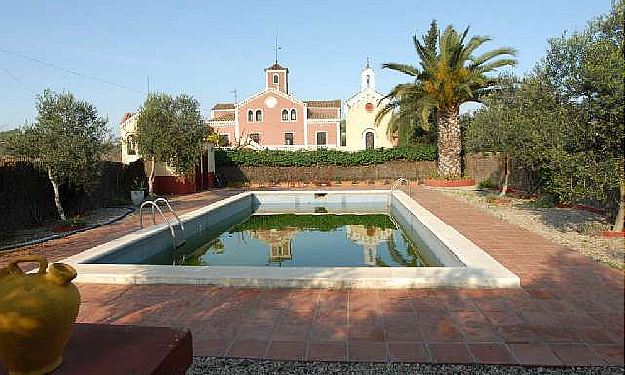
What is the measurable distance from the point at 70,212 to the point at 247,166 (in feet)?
44.8

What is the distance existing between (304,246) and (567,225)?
5885 mm

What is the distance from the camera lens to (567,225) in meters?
9.45

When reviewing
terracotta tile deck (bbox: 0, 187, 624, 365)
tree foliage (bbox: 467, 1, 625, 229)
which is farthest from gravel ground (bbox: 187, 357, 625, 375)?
tree foliage (bbox: 467, 1, 625, 229)

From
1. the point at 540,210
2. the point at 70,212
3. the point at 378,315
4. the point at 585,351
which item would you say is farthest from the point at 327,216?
the point at 585,351

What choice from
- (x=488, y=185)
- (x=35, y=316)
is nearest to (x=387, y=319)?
(x=35, y=316)

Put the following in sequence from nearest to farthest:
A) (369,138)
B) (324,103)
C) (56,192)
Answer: (56,192)
(369,138)
(324,103)

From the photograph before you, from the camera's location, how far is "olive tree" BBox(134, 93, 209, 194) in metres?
15.9

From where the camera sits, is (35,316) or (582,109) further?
(582,109)

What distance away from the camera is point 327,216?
14992 millimetres

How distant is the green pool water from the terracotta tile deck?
280 cm

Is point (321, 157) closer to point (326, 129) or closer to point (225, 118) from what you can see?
point (326, 129)

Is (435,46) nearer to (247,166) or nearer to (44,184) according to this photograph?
(247,166)

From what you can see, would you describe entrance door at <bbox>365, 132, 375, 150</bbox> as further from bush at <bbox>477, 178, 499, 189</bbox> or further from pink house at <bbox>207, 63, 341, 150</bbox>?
bush at <bbox>477, 178, 499, 189</bbox>

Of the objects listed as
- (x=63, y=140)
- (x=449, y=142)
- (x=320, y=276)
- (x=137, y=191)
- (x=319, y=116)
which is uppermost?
(x=319, y=116)
